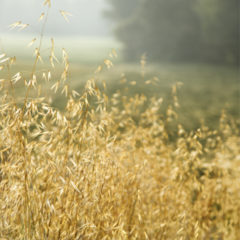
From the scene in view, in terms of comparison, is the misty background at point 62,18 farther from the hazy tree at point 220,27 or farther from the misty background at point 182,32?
the hazy tree at point 220,27

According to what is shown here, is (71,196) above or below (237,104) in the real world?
above

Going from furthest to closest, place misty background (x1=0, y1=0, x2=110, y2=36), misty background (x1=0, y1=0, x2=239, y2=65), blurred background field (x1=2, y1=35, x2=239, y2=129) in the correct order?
misty background (x1=0, y1=0, x2=110, y2=36), misty background (x1=0, y1=0, x2=239, y2=65), blurred background field (x1=2, y1=35, x2=239, y2=129)

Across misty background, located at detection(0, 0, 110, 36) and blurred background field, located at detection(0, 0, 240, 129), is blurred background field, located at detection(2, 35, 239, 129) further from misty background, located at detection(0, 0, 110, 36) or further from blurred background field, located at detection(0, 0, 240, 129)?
misty background, located at detection(0, 0, 110, 36)

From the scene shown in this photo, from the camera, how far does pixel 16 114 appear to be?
1898 mm

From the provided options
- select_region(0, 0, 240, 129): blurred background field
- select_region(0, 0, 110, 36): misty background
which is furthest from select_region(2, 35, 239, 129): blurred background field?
select_region(0, 0, 110, 36): misty background

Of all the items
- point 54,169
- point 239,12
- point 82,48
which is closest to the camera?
point 54,169

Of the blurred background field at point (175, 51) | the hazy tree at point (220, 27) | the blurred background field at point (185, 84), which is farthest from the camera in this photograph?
the hazy tree at point (220, 27)

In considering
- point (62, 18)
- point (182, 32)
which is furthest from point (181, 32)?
point (62, 18)

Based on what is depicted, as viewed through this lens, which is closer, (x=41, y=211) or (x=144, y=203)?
(x=41, y=211)

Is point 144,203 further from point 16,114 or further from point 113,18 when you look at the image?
point 113,18

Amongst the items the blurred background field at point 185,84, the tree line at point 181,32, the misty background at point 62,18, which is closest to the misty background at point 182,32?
the tree line at point 181,32

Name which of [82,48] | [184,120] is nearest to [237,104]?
[184,120]

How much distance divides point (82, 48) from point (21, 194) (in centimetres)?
2670

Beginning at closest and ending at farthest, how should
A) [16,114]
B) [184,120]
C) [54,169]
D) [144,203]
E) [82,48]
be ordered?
[16,114] → [54,169] → [144,203] → [184,120] → [82,48]
